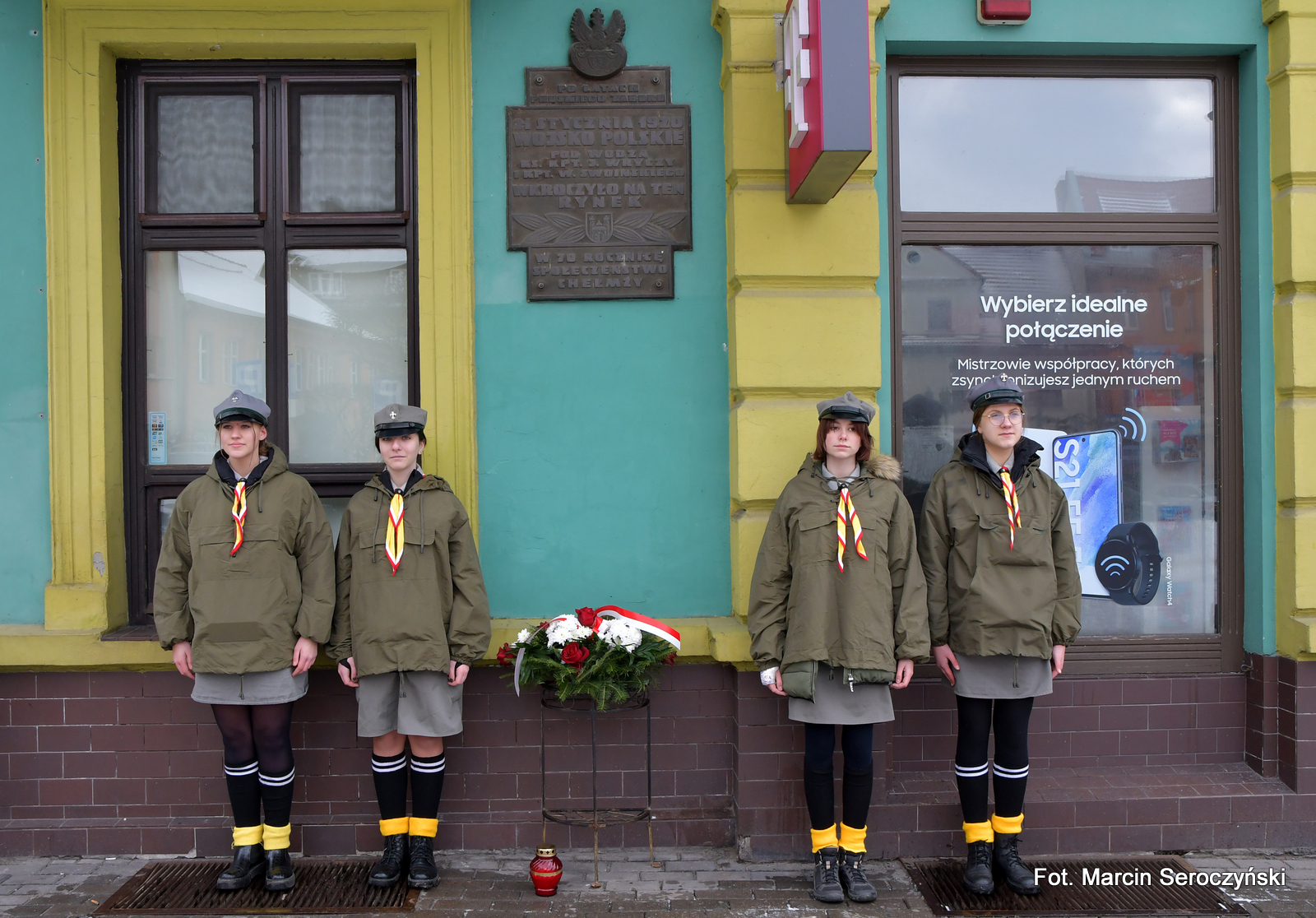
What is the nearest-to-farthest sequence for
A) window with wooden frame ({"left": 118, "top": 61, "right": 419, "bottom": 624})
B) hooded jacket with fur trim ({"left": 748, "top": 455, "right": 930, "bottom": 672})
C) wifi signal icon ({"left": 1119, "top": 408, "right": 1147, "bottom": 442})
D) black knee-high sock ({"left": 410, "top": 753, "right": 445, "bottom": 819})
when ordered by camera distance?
hooded jacket with fur trim ({"left": 748, "top": 455, "right": 930, "bottom": 672}), black knee-high sock ({"left": 410, "top": 753, "right": 445, "bottom": 819}), window with wooden frame ({"left": 118, "top": 61, "right": 419, "bottom": 624}), wifi signal icon ({"left": 1119, "top": 408, "right": 1147, "bottom": 442})

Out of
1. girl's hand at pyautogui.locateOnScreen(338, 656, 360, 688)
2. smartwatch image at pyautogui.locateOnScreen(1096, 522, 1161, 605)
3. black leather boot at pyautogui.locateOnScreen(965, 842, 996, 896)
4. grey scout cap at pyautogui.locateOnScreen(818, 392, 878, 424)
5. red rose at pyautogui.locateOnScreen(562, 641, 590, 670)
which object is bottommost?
black leather boot at pyautogui.locateOnScreen(965, 842, 996, 896)

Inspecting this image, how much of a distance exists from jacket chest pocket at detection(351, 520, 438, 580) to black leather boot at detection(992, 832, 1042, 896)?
282cm

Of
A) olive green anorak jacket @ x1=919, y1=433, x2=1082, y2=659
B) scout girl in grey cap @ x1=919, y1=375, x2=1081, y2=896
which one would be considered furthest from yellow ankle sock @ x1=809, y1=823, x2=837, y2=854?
olive green anorak jacket @ x1=919, y1=433, x2=1082, y2=659

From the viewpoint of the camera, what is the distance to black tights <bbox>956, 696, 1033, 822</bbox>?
4.04 m

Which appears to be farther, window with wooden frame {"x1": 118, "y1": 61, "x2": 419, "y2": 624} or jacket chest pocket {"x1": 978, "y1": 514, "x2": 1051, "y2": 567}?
window with wooden frame {"x1": 118, "y1": 61, "x2": 419, "y2": 624}

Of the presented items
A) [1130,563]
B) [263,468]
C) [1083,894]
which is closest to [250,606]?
[263,468]

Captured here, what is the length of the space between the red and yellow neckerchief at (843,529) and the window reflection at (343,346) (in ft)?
7.88

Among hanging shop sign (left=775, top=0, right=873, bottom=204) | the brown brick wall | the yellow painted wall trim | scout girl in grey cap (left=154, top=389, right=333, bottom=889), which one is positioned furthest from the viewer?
the yellow painted wall trim

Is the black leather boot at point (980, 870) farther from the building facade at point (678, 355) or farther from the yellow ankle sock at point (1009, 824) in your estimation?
the building facade at point (678, 355)

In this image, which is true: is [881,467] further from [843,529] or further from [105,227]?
[105,227]

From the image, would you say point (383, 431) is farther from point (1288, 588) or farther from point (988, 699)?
point (1288, 588)

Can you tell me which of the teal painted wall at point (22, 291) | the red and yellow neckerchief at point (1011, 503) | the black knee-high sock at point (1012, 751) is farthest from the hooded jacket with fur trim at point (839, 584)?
the teal painted wall at point (22, 291)

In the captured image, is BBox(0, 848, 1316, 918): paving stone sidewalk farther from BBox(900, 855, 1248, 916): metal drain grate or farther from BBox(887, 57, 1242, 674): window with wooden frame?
BBox(887, 57, 1242, 674): window with wooden frame

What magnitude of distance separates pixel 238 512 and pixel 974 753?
11.2 feet
